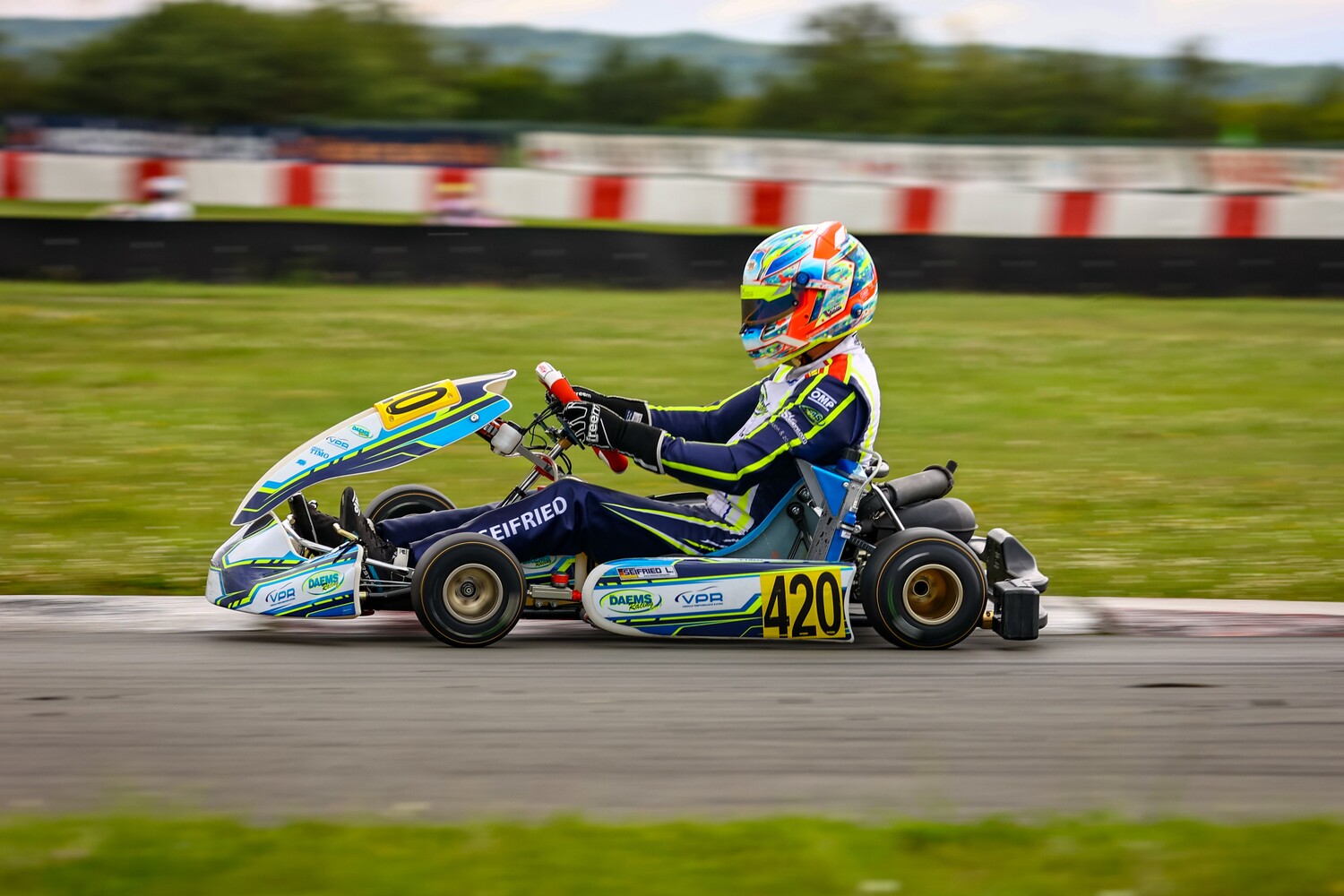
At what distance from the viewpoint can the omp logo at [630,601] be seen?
479 cm

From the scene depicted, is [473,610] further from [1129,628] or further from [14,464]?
[14,464]

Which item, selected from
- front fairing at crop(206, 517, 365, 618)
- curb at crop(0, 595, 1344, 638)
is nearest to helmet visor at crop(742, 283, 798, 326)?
curb at crop(0, 595, 1344, 638)

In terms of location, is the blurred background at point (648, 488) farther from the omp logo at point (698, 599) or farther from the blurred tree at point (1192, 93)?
the blurred tree at point (1192, 93)

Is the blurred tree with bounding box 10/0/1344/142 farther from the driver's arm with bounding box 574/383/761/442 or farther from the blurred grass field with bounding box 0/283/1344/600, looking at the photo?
the driver's arm with bounding box 574/383/761/442

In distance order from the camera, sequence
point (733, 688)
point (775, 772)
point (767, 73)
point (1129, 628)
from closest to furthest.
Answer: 1. point (775, 772)
2. point (733, 688)
3. point (1129, 628)
4. point (767, 73)

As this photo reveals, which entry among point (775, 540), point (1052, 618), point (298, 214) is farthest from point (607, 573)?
point (298, 214)

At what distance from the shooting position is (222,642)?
16.1ft

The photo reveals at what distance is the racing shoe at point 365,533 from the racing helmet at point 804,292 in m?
1.31

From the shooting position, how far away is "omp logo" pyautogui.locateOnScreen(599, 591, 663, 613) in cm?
479

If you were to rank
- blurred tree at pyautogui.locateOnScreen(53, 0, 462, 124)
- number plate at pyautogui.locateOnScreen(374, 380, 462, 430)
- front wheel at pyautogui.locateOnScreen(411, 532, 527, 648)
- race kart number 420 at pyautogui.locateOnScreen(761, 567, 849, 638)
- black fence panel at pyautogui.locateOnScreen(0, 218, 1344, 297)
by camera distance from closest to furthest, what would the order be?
front wheel at pyautogui.locateOnScreen(411, 532, 527, 648) → race kart number 420 at pyautogui.locateOnScreen(761, 567, 849, 638) → number plate at pyautogui.locateOnScreen(374, 380, 462, 430) → black fence panel at pyautogui.locateOnScreen(0, 218, 1344, 297) → blurred tree at pyautogui.locateOnScreen(53, 0, 462, 124)

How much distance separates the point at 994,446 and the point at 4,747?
645 cm

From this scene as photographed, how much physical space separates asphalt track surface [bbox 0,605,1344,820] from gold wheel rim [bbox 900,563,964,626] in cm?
13

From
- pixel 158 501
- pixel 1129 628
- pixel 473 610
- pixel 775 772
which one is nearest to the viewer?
pixel 775 772

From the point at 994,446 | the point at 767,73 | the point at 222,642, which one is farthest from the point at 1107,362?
the point at 767,73
